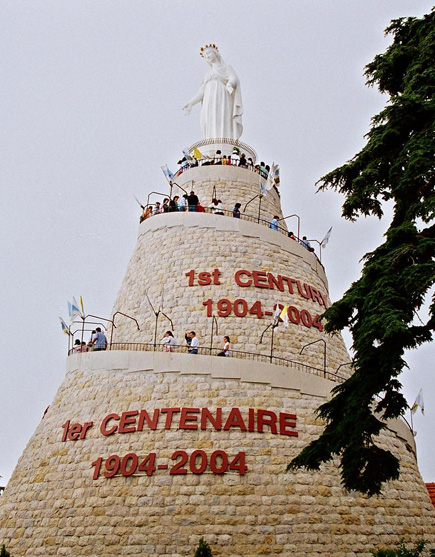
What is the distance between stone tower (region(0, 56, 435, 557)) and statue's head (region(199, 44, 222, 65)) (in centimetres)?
1357

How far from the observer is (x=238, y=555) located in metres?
13.3

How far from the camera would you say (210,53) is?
97.1 ft

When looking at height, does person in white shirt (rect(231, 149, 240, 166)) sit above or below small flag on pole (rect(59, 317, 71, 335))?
above

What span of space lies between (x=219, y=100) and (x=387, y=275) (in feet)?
65.9

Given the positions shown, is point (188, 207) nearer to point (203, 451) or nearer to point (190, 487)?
Result: point (203, 451)

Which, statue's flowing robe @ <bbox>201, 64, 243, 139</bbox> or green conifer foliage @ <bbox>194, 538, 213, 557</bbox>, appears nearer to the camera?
green conifer foliage @ <bbox>194, 538, 213, 557</bbox>

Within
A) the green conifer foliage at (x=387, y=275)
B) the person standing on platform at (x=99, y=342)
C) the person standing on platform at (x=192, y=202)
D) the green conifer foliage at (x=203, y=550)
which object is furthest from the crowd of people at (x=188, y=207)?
the green conifer foliage at (x=203, y=550)

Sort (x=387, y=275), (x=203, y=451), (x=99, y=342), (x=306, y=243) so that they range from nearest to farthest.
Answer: (x=387, y=275) < (x=203, y=451) < (x=99, y=342) < (x=306, y=243)

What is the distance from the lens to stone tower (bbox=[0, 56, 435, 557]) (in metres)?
13.8

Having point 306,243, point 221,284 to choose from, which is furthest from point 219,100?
point 221,284

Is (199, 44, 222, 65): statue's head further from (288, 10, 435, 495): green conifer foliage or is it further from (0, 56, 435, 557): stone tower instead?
(288, 10, 435, 495): green conifer foliage

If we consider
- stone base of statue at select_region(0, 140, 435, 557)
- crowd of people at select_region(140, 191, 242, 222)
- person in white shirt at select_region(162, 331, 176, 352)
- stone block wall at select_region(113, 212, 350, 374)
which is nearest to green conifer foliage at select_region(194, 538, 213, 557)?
stone base of statue at select_region(0, 140, 435, 557)

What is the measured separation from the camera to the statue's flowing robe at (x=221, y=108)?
28344 millimetres

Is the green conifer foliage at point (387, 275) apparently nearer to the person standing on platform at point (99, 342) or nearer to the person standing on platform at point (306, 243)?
the person standing on platform at point (99, 342)
